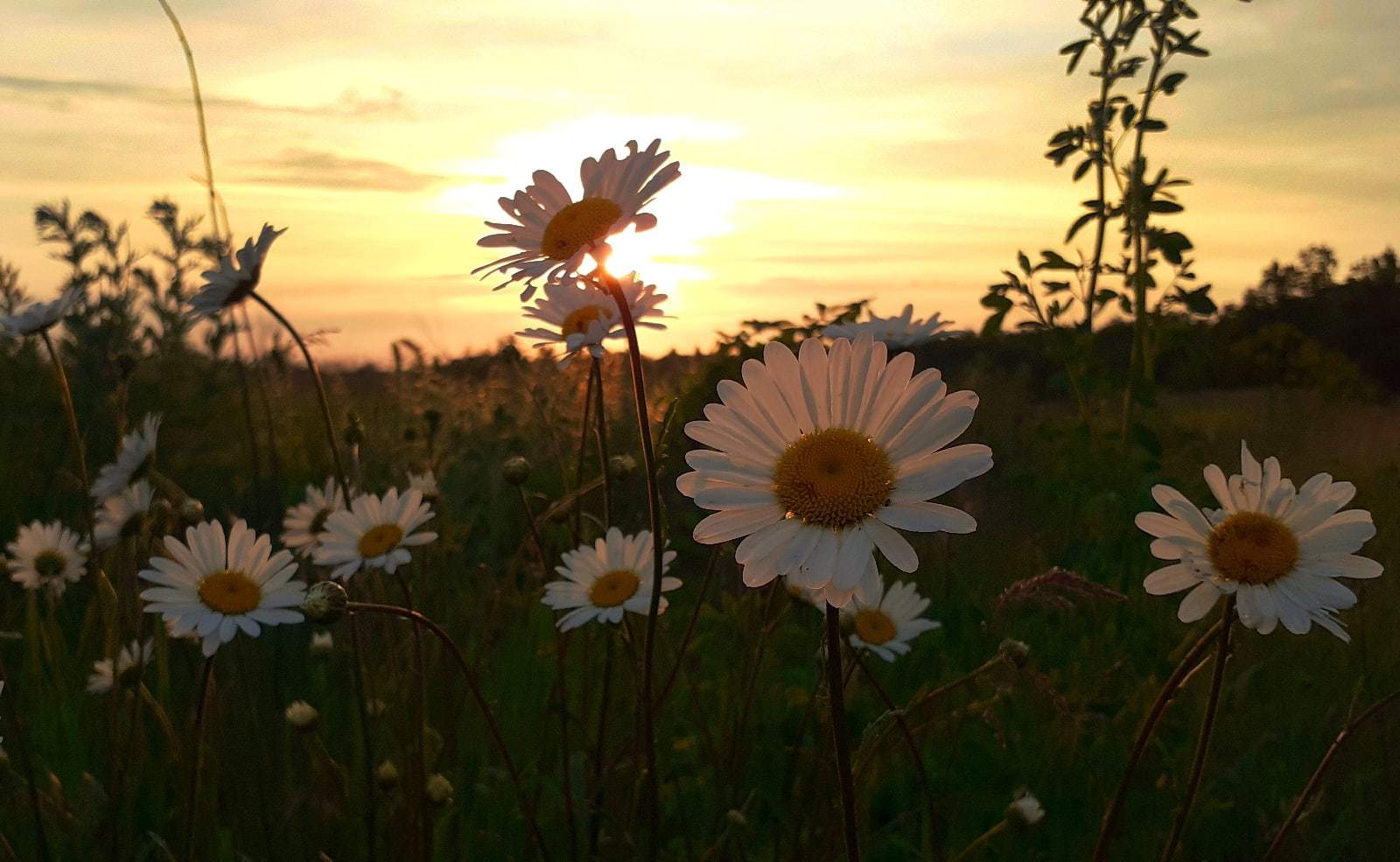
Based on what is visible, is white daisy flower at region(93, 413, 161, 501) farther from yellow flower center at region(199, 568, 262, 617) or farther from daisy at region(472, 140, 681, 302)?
daisy at region(472, 140, 681, 302)

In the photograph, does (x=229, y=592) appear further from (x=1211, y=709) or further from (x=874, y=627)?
(x=1211, y=709)

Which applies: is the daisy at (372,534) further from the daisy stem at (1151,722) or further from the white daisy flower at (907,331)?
the daisy stem at (1151,722)

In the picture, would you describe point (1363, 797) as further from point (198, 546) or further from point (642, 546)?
point (198, 546)

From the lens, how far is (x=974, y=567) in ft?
15.1

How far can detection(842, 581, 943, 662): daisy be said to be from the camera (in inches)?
96.4

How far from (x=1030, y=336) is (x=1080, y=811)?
5.30 ft

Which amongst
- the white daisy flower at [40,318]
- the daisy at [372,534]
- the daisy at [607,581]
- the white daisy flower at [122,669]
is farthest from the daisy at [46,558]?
the daisy at [607,581]

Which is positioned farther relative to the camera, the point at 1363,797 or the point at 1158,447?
the point at 1158,447

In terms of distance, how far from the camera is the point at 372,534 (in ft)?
7.70

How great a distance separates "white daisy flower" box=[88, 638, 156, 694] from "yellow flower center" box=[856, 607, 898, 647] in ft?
4.40

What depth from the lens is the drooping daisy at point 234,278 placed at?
209cm

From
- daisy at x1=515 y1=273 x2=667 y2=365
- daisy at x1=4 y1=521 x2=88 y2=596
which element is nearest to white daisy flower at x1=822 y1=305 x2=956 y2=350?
daisy at x1=515 y1=273 x2=667 y2=365

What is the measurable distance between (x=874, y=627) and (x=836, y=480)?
1367 millimetres

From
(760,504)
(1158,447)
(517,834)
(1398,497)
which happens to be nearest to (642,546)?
(517,834)
